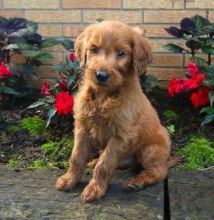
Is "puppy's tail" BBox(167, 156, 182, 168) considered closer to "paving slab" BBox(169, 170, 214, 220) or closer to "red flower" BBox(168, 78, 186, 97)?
"paving slab" BBox(169, 170, 214, 220)

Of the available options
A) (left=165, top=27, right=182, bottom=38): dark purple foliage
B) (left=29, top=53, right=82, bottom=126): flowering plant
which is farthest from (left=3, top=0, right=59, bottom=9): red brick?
(left=165, top=27, right=182, bottom=38): dark purple foliage

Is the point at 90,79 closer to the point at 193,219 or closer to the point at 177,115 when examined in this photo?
the point at 193,219

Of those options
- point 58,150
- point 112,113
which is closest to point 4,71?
point 58,150

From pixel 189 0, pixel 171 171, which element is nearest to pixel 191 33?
pixel 189 0

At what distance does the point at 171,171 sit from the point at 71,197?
977mm

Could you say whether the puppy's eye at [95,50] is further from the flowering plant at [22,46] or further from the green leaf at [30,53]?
the green leaf at [30,53]

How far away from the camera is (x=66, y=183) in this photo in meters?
3.86

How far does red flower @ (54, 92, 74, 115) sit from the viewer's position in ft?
16.1

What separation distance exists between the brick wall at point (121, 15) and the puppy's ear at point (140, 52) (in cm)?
209

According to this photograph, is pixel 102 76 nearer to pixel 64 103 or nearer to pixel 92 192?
pixel 92 192

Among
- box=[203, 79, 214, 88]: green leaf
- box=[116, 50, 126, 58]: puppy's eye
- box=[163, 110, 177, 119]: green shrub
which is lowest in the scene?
box=[163, 110, 177, 119]: green shrub

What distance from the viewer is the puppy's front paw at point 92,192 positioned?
3.66 meters

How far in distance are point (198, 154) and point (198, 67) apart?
113 cm

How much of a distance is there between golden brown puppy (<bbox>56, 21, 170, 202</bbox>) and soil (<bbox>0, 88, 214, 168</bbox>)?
818 mm
